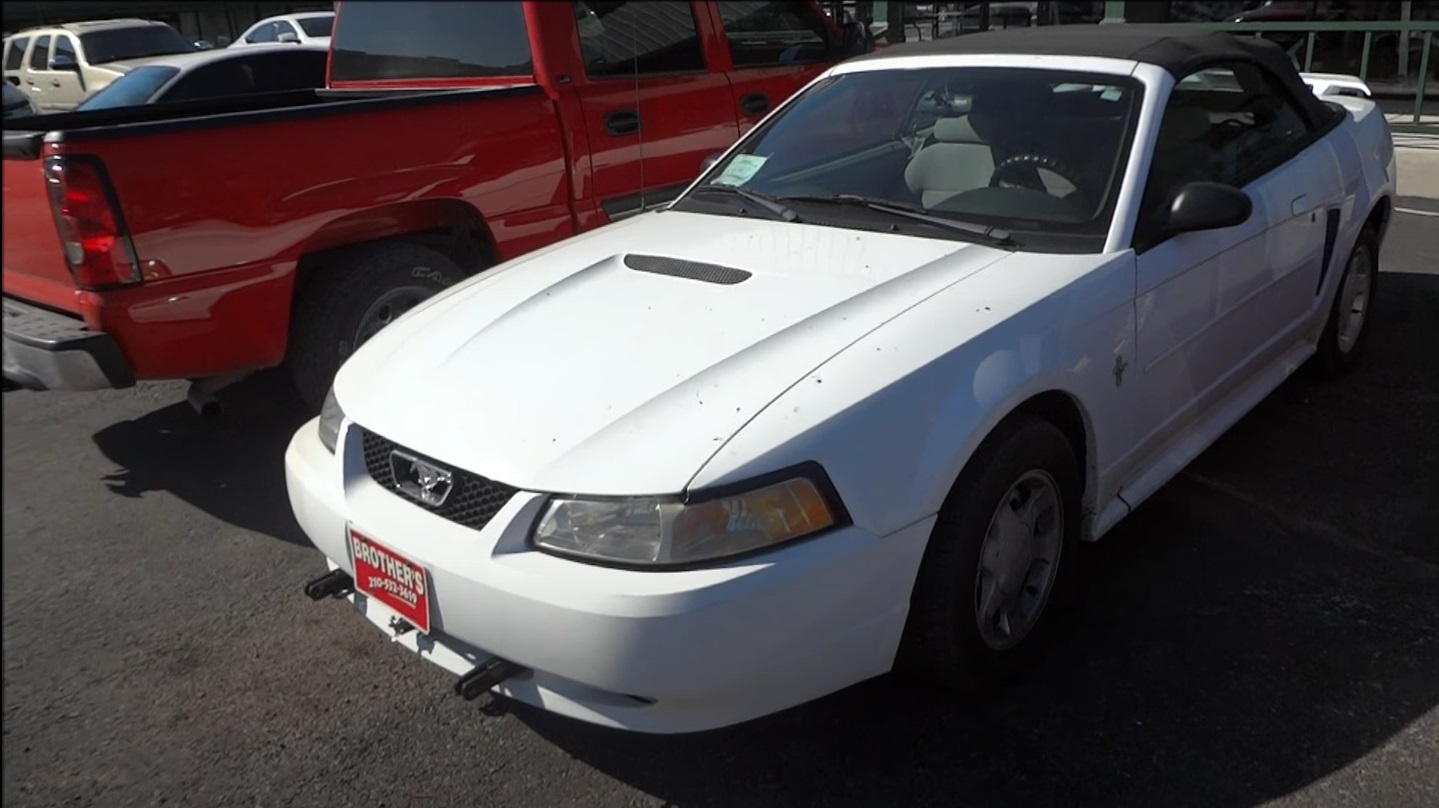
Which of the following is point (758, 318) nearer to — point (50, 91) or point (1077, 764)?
point (1077, 764)

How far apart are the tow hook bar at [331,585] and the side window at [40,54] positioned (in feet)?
53.7

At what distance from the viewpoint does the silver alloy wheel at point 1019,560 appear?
288cm

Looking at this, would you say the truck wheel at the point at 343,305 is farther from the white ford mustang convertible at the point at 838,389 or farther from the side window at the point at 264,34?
the side window at the point at 264,34

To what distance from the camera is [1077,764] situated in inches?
107

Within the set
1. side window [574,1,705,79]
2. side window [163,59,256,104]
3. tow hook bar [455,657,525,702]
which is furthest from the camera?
side window [163,59,256,104]

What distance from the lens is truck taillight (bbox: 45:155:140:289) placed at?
3801 millimetres

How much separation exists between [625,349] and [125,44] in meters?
14.4

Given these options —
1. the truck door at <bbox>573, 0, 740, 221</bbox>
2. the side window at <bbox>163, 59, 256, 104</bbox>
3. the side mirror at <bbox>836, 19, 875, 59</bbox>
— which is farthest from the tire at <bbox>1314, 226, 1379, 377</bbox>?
the side window at <bbox>163, 59, 256, 104</bbox>

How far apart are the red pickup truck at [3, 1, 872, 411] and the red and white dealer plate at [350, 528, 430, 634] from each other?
168 centimetres

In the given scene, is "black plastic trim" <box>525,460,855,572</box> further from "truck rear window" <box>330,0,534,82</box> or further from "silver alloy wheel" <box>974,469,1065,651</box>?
"truck rear window" <box>330,0,534,82</box>

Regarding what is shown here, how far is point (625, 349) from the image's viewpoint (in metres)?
2.88

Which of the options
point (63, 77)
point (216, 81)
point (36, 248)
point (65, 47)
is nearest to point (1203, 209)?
point (36, 248)

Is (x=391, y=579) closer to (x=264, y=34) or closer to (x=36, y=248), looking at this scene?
(x=36, y=248)

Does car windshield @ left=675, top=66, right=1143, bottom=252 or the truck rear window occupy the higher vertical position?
the truck rear window
